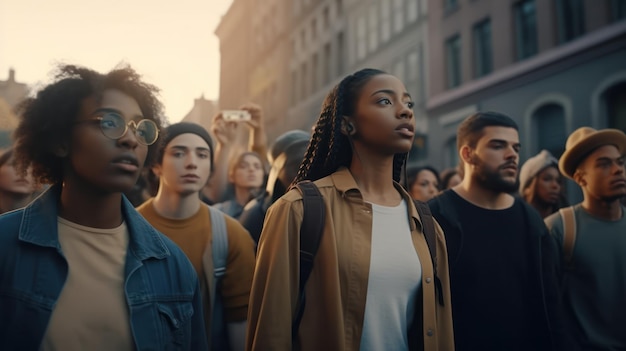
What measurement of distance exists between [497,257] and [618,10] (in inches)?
504

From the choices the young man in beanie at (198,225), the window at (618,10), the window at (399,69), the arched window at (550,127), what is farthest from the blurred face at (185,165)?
the window at (399,69)

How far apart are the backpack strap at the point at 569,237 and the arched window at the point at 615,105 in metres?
11.0

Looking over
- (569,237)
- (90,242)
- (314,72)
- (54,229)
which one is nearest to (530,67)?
(569,237)

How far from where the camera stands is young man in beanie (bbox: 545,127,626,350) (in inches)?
160

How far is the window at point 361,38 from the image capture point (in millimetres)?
26672

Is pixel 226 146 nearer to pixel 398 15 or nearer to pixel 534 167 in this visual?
pixel 534 167

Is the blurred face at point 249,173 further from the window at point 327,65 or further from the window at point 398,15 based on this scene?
the window at point 327,65

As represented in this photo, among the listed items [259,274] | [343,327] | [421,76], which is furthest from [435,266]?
[421,76]

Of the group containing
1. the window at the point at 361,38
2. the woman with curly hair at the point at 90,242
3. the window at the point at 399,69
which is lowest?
the woman with curly hair at the point at 90,242

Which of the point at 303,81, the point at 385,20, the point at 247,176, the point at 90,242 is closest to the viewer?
the point at 90,242

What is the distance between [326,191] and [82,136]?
1.11 metres

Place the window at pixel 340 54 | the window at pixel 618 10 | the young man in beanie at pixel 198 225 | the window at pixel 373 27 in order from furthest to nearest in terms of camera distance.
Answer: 1. the window at pixel 340 54
2. the window at pixel 373 27
3. the window at pixel 618 10
4. the young man in beanie at pixel 198 225

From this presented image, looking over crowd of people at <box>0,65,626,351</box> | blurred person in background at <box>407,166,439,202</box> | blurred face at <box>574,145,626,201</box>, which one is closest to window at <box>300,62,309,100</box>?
blurred person in background at <box>407,166,439,202</box>

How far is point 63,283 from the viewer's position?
6.70 feet
